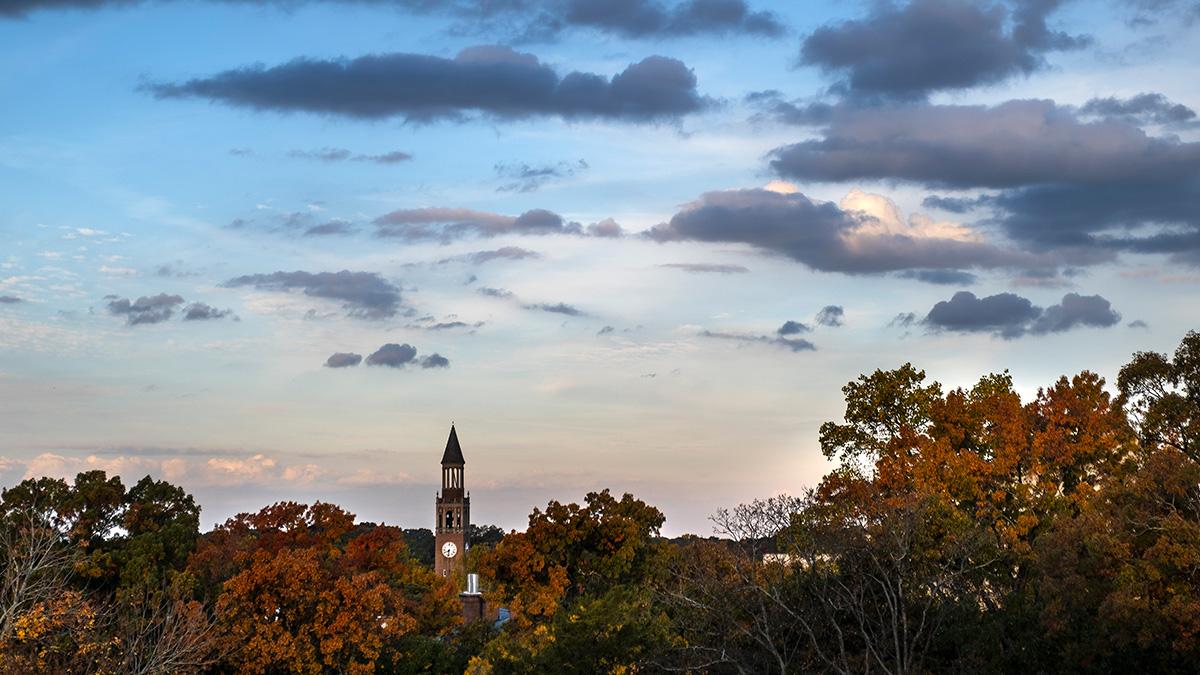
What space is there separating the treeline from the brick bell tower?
7524cm

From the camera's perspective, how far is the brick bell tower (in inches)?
5536

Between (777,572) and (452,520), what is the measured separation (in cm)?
10038

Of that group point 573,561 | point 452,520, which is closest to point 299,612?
point 573,561

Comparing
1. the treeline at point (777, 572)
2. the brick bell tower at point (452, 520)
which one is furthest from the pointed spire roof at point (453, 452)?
the treeline at point (777, 572)

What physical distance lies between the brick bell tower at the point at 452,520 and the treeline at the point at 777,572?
75238 millimetres

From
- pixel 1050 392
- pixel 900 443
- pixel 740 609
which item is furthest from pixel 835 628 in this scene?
pixel 1050 392

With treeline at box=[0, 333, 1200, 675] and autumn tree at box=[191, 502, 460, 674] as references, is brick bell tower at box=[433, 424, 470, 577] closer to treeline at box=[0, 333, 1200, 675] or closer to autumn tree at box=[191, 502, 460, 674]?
treeline at box=[0, 333, 1200, 675]

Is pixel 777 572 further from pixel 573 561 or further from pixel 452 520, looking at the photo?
pixel 452 520

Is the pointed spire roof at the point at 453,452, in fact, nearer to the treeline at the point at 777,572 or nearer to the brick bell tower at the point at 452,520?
the brick bell tower at the point at 452,520

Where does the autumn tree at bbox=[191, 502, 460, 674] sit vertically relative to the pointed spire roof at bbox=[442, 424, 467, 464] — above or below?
below

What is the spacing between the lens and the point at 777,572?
43.4m

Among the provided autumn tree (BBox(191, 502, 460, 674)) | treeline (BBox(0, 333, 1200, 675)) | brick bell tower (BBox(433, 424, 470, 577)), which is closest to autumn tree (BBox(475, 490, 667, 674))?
treeline (BBox(0, 333, 1200, 675))

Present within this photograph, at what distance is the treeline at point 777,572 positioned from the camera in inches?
1519

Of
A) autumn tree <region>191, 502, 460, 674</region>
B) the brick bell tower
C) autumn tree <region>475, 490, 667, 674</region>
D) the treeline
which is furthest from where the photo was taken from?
the brick bell tower
